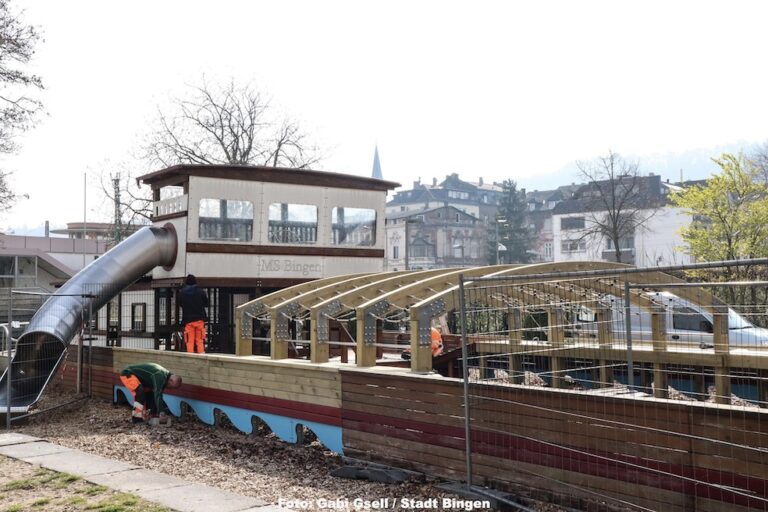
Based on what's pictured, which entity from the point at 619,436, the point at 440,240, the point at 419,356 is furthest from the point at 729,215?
the point at 440,240

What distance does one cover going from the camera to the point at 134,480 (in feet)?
27.8

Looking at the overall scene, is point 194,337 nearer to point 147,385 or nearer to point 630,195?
point 147,385

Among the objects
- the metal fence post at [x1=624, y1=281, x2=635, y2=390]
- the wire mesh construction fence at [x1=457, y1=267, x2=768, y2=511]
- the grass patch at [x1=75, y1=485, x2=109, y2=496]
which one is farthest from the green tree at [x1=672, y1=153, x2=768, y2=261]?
the grass patch at [x1=75, y1=485, x2=109, y2=496]

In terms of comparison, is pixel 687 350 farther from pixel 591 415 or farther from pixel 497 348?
pixel 591 415

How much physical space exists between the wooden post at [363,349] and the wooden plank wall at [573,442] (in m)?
0.48

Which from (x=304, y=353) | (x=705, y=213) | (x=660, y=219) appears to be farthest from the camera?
(x=660, y=219)

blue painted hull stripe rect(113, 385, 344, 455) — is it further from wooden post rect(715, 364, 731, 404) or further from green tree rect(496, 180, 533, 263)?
green tree rect(496, 180, 533, 263)

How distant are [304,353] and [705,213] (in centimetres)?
1550

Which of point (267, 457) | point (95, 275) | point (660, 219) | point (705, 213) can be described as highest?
point (660, 219)

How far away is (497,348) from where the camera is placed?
38.0 feet

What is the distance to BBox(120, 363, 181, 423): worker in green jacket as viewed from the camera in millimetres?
12922

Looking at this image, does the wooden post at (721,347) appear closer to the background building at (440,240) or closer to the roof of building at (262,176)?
the roof of building at (262,176)

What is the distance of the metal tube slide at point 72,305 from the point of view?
1465 centimetres

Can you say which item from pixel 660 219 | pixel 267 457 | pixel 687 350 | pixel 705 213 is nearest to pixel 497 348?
pixel 687 350
